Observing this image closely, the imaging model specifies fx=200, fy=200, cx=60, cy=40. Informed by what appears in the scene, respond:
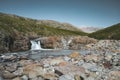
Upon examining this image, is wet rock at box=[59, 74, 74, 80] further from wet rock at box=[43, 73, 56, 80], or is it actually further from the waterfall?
the waterfall

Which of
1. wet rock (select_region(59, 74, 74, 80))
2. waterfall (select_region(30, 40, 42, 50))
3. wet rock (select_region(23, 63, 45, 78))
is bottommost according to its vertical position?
wet rock (select_region(59, 74, 74, 80))

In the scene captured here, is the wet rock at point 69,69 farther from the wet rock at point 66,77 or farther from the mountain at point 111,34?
the mountain at point 111,34

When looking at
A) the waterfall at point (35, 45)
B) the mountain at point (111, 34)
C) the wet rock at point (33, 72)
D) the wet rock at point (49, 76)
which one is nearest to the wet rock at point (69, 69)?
the wet rock at point (49, 76)

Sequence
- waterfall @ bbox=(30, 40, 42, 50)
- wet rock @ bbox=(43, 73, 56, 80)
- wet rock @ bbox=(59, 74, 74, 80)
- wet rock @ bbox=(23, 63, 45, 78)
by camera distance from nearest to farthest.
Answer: wet rock @ bbox=(59, 74, 74, 80) → wet rock @ bbox=(43, 73, 56, 80) → wet rock @ bbox=(23, 63, 45, 78) → waterfall @ bbox=(30, 40, 42, 50)

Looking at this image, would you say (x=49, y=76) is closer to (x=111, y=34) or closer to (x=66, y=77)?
(x=66, y=77)

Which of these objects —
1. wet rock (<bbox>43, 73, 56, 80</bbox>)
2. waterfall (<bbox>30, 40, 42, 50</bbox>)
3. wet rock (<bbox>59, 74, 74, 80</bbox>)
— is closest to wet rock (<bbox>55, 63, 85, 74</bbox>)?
wet rock (<bbox>59, 74, 74, 80</bbox>)

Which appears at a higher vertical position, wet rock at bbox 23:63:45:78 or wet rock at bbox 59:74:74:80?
wet rock at bbox 23:63:45:78

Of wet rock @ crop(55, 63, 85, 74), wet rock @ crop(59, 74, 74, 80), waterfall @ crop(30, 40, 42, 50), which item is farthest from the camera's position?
waterfall @ crop(30, 40, 42, 50)

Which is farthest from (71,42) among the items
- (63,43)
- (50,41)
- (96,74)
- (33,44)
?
(96,74)

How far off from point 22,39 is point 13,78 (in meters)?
75.5

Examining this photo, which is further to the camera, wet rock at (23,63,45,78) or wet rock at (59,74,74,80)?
wet rock at (23,63,45,78)

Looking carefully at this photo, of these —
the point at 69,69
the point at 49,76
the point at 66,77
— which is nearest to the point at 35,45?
the point at 69,69

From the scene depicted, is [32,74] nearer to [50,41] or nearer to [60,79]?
[60,79]

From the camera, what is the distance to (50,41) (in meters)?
103
